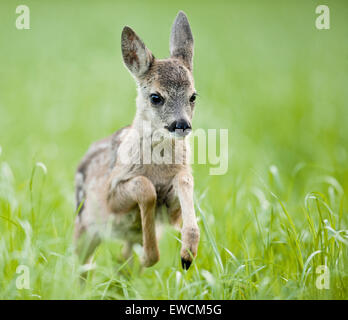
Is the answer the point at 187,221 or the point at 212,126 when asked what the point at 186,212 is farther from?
the point at 212,126

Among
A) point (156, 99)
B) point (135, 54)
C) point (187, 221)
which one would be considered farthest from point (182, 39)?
point (187, 221)

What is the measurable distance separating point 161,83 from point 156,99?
11 centimetres

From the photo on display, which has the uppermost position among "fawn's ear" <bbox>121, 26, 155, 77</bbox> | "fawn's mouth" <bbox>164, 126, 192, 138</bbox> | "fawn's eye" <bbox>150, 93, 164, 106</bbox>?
"fawn's ear" <bbox>121, 26, 155, 77</bbox>

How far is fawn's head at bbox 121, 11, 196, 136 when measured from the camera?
3.14 m

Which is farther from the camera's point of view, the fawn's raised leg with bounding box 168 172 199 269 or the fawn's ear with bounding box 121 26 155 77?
the fawn's ear with bounding box 121 26 155 77

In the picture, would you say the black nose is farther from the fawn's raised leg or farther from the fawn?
the fawn's raised leg

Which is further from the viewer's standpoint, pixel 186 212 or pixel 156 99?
pixel 156 99

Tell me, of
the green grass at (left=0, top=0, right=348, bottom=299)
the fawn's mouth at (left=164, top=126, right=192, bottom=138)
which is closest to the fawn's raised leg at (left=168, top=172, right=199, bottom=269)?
the green grass at (left=0, top=0, right=348, bottom=299)

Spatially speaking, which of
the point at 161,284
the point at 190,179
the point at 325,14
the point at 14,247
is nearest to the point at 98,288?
the point at 161,284

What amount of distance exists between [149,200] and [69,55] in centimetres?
500

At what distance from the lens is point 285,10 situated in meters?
5.49

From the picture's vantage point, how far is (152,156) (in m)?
3.28

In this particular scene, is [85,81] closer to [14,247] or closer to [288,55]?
[288,55]

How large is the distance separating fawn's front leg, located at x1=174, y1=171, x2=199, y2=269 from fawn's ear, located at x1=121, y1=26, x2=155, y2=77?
79cm
